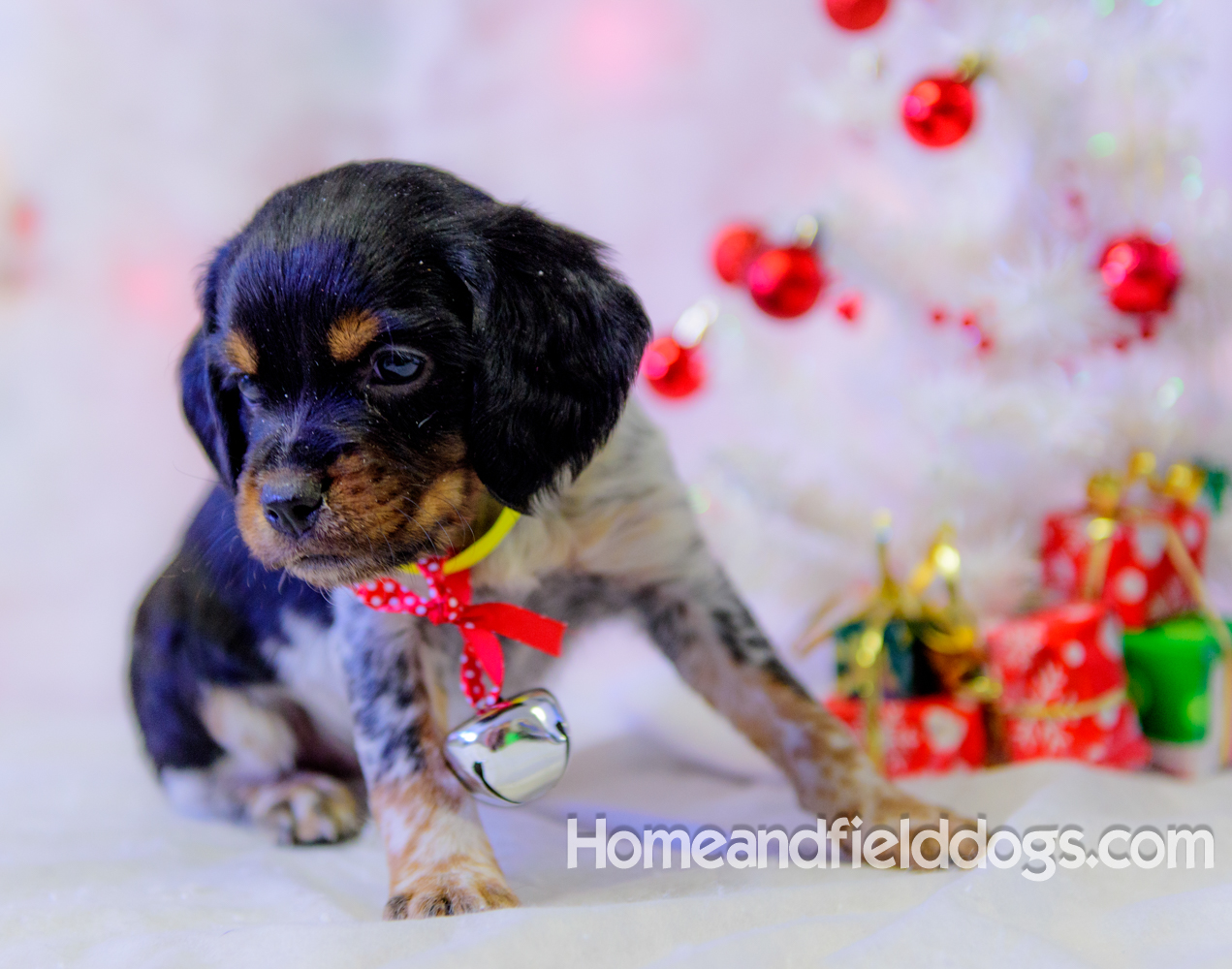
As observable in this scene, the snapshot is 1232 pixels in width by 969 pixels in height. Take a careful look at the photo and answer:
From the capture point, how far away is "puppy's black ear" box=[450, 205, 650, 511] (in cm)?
150

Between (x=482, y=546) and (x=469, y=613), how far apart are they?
0.33 ft

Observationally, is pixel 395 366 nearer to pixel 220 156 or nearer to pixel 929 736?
pixel 929 736

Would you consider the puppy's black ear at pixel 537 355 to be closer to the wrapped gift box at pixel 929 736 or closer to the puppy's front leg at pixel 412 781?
the puppy's front leg at pixel 412 781

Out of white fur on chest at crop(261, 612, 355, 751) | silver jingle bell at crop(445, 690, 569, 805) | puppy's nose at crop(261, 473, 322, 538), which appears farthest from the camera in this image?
white fur on chest at crop(261, 612, 355, 751)

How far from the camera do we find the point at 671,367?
8.22ft

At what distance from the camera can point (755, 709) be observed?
72.9 inches

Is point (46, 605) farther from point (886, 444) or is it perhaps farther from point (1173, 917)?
point (1173, 917)

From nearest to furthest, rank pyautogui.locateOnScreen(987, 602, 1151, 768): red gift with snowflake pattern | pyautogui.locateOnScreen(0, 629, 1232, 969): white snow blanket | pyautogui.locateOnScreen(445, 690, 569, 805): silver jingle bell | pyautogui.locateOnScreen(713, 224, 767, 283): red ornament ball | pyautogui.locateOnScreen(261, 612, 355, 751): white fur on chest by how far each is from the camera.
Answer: pyautogui.locateOnScreen(0, 629, 1232, 969): white snow blanket
pyautogui.locateOnScreen(445, 690, 569, 805): silver jingle bell
pyautogui.locateOnScreen(261, 612, 355, 751): white fur on chest
pyautogui.locateOnScreen(987, 602, 1151, 768): red gift with snowflake pattern
pyautogui.locateOnScreen(713, 224, 767, 283): red ornament ball

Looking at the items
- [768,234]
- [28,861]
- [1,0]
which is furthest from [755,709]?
[1,0]

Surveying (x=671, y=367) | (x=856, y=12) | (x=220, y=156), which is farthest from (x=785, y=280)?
(x=220, y=156)

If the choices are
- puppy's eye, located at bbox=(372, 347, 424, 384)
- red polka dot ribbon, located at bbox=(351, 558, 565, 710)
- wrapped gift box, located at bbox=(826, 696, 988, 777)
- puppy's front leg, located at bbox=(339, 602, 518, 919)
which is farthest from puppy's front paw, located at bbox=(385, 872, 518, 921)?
wrapped gift box, located at bbox=(826, 696, 988, 777)

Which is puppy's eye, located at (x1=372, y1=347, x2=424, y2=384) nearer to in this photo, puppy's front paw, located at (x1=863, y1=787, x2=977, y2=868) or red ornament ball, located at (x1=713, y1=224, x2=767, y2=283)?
puppy's front paw, located at (x1=863, y1=787, x2=977, y2=868)

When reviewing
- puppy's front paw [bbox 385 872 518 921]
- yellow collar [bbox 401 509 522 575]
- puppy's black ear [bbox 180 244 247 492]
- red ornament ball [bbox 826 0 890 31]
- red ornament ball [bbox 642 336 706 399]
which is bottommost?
puppy's front paw [bbox 385 872 518 921]

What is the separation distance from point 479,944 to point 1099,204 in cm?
194
